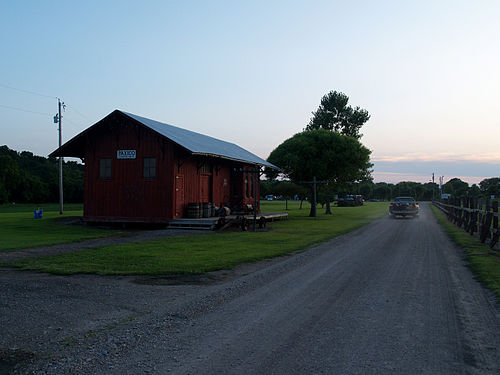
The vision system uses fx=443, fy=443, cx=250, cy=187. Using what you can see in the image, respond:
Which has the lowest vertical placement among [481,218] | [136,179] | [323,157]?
[481,218]

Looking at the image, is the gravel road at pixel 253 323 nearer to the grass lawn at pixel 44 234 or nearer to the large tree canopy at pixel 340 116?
the grass lawn at pixel 44 234

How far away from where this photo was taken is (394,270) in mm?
10555

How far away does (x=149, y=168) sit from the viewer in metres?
23.2

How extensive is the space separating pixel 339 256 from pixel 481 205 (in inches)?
357

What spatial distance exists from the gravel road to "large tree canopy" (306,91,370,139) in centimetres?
5625

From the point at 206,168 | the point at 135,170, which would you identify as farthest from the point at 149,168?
the point at 206,168

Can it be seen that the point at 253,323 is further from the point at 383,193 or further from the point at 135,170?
the point at 383,193

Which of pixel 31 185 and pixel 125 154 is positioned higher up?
pixel 31 185

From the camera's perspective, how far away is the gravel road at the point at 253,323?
4613 mm

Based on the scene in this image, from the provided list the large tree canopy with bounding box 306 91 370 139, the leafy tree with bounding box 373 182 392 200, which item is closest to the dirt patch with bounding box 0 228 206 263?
the large tree canopy with bounding box 306 91 370 139

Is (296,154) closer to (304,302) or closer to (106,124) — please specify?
(106,124)

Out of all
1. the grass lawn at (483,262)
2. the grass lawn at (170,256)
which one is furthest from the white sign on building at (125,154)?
the grass lawn at (483,262)

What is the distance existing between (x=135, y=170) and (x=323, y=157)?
19.1 metres

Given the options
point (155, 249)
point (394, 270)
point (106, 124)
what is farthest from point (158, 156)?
point (394, 270)
